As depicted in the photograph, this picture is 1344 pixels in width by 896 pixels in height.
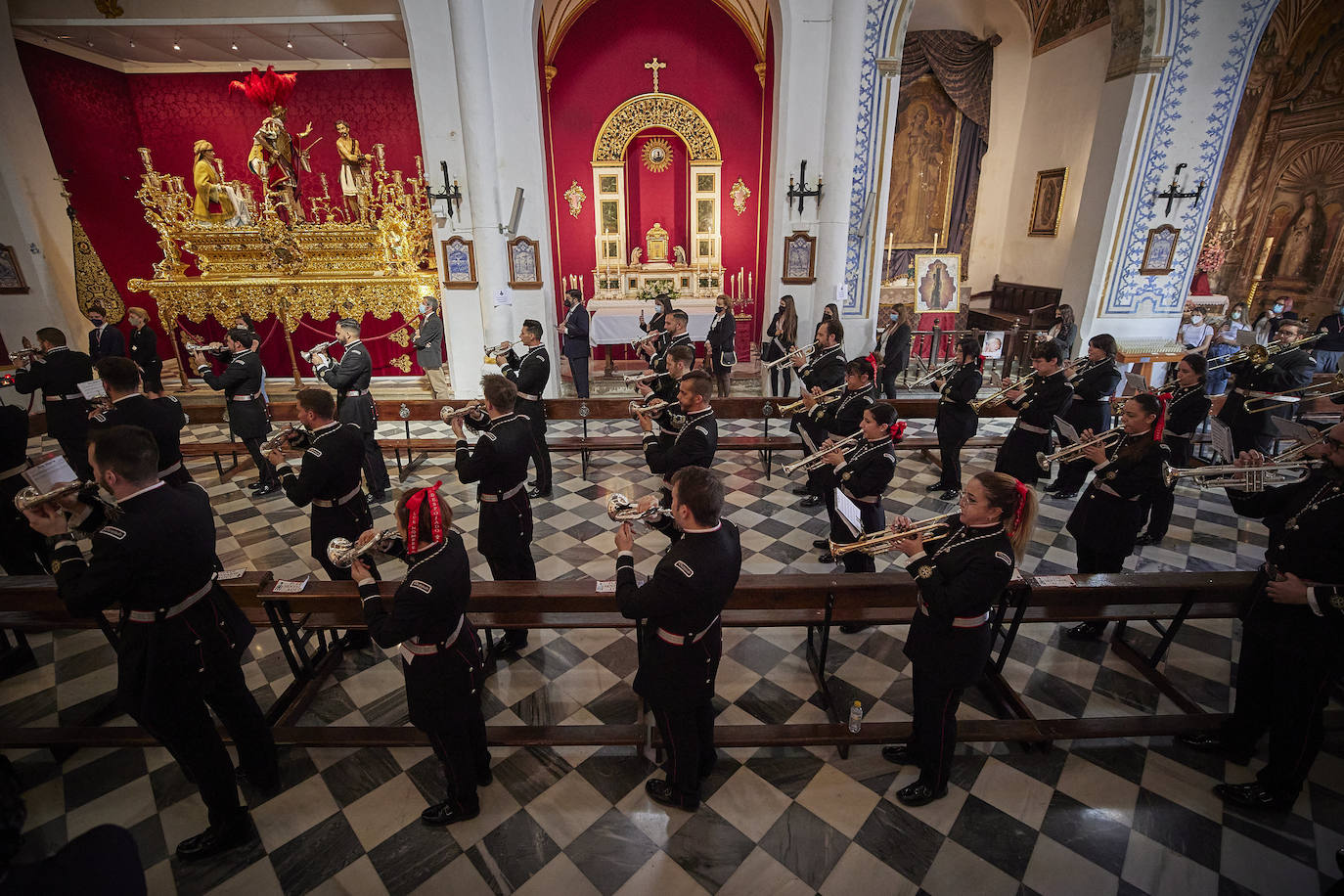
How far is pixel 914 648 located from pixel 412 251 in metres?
10.9

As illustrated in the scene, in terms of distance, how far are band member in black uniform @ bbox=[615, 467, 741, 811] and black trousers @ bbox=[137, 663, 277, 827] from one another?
Answer: 2081 millimetres

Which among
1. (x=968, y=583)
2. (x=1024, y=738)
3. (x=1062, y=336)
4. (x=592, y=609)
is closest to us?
(x=968, y=583)

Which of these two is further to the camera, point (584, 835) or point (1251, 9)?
point (1251, 9)

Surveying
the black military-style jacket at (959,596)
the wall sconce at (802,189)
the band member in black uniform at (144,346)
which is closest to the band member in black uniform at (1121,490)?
the black military-style jacket at (959,596)

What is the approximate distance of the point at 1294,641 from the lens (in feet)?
9.61

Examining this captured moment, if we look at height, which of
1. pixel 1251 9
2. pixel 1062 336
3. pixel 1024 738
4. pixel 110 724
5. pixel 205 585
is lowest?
pixel 110 724

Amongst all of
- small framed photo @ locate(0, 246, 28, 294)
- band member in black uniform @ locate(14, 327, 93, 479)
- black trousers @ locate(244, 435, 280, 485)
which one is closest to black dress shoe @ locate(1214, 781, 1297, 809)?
black trousers @ locate(244, 435, 280, 485)

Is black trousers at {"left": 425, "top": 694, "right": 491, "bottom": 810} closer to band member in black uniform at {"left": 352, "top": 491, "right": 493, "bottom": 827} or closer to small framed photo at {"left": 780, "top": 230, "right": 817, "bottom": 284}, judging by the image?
band member in black uniform at {"left": 352, "top": 491, "right": 493, "bottom": 827}

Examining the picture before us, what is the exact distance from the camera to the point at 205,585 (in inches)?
114

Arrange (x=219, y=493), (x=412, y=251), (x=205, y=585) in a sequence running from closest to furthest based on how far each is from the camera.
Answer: (x=205, y=585), (x=219, y=493), (x=412, y=251)

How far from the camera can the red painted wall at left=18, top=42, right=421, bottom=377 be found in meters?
10.9

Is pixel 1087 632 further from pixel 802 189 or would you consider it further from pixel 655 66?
pixel 655 66

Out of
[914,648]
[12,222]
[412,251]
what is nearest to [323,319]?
[412,251]

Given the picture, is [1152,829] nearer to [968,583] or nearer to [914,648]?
[914,648]
